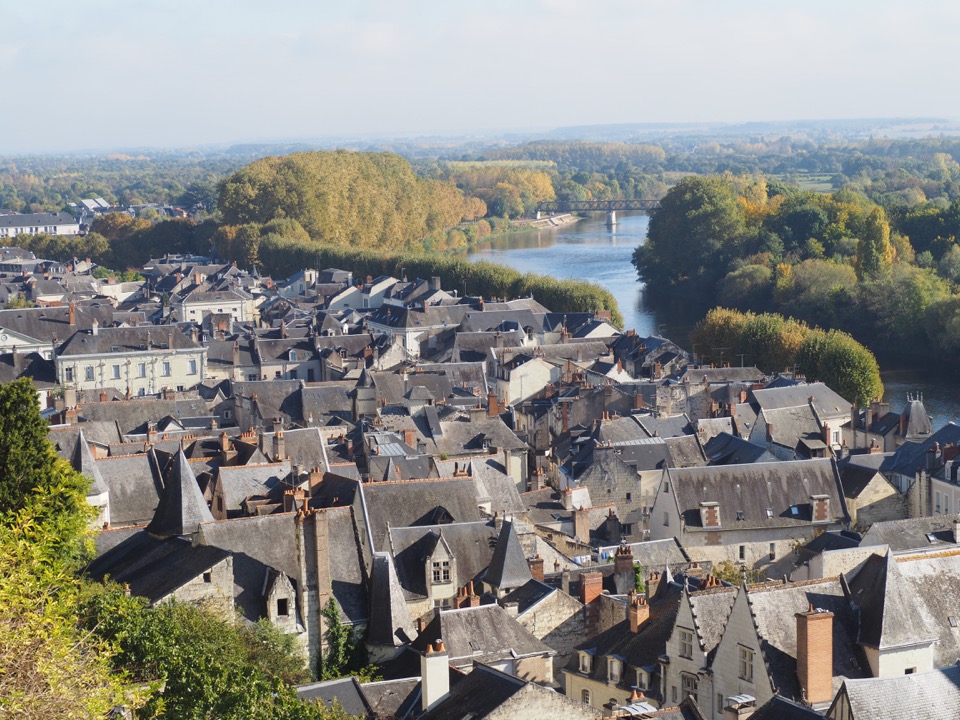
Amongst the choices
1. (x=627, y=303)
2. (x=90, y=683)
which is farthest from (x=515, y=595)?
(x=627, y=303)

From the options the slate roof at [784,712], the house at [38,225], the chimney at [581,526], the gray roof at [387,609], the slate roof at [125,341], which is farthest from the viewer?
the house at [38,225]

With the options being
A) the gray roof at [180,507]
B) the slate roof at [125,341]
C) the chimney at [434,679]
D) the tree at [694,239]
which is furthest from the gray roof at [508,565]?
the tree at [694,239]

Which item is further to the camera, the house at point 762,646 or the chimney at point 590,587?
the chimney at point 590,587

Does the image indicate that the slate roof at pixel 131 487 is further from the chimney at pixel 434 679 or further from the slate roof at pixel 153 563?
the chimney at pixel 434 679

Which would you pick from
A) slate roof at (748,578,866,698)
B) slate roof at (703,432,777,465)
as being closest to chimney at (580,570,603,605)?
slate roof at (748,578,866,698)

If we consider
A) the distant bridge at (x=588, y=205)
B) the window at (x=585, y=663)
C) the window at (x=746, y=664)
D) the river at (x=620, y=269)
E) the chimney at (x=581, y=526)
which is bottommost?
the distant bridge at (x=588, y=205)
